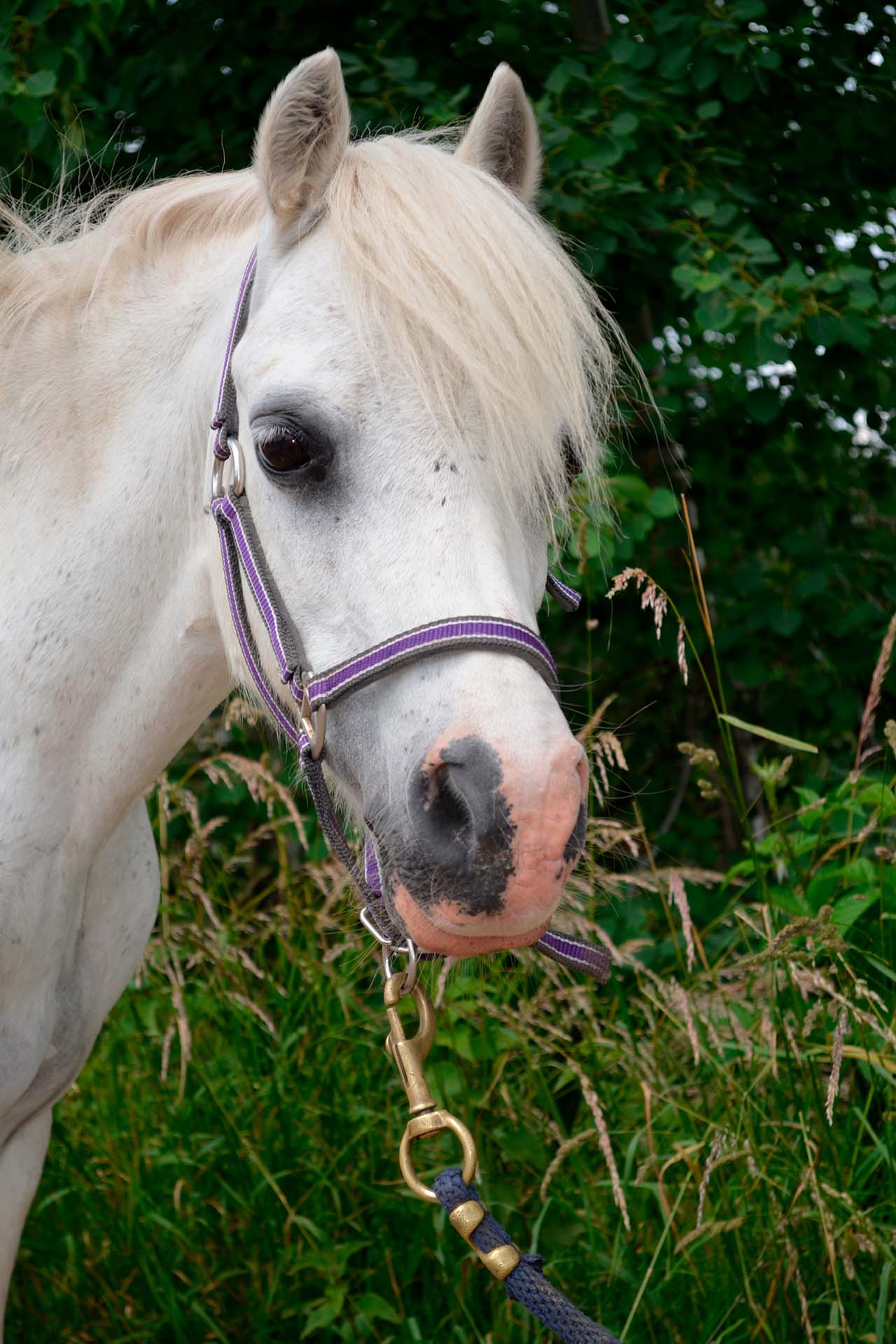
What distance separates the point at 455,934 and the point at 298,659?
452 millimetres

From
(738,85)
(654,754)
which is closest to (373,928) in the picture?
(738,85)

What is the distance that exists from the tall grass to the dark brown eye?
2.79 feet

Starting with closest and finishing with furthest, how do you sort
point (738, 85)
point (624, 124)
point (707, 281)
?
point (707, 281) < point (624, 124) < point (738, 85)

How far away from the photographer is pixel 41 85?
3277 mm

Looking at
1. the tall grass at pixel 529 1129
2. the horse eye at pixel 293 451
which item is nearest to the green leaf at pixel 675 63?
the tall grass at pixel 529 1129

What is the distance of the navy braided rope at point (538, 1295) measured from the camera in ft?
4.76

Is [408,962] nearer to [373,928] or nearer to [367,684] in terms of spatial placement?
[373,928]

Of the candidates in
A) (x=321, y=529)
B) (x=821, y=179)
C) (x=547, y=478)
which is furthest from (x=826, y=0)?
(x=321, y=529)

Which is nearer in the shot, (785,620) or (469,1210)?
(469,1210)

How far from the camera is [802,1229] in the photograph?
2.18 metres

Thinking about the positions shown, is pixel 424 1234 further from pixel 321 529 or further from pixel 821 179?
pixel 821 179

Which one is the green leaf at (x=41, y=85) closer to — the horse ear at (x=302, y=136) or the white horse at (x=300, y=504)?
the white horse at (x=300, y=504)

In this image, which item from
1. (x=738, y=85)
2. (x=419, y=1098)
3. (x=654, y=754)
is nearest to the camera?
(x=419, y=1098)

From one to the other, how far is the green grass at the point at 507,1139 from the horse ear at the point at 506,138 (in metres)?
1.13
